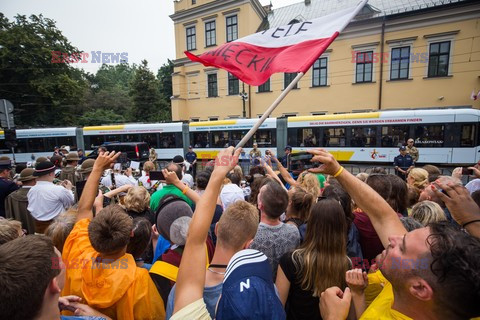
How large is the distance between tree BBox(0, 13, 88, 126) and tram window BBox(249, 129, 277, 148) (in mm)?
25010

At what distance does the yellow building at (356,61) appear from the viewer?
1827 cm

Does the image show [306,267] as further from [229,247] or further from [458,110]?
[458,110]

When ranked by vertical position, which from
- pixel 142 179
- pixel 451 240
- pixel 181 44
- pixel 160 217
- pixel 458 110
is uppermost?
pixel 181 44

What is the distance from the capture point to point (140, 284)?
1736mm

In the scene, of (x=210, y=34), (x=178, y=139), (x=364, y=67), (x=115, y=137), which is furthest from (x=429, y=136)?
(x=210, y=34)

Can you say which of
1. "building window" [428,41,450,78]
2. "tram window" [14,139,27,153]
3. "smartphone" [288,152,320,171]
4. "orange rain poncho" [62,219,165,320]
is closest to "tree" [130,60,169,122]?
"tram window" [14,139,27,153]

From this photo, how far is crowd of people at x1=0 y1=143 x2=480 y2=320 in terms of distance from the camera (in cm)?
108

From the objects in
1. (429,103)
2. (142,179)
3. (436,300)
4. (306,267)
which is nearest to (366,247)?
(306,267)

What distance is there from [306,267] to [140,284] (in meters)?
1.17

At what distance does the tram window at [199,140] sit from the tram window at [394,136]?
458 inches

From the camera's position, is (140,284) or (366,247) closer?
(140,284)

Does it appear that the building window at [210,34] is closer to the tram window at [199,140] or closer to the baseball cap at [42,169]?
the tram window at [199,140]

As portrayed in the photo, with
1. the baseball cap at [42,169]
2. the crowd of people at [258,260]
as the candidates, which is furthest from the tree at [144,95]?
the crowd of people at [258,260]

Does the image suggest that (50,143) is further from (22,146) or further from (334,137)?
(334,137)
